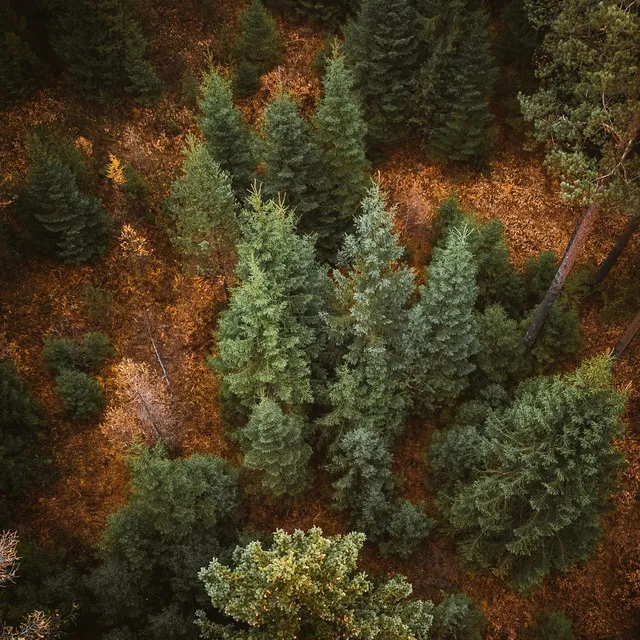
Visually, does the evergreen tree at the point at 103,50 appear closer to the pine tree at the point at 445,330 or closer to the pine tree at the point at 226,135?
the pine tree at the point at 226,135

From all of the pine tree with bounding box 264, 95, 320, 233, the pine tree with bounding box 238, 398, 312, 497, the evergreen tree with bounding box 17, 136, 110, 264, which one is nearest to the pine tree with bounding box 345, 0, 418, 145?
the pine tree with bounding box 264, 95, 320, 233

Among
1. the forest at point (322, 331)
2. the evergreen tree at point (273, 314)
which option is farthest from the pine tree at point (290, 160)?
the evergreen tree at point (273, 314)

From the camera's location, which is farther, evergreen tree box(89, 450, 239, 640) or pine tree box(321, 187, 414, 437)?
pine tree box(321, 187, 414, 437)

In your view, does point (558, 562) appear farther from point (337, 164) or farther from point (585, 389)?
point (337, 164)

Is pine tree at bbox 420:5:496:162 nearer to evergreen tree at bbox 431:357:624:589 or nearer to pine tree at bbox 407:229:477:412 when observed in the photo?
pine tree at bbox 407:229:477:412

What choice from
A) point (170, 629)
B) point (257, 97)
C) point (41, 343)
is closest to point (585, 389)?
point (170, 629)
